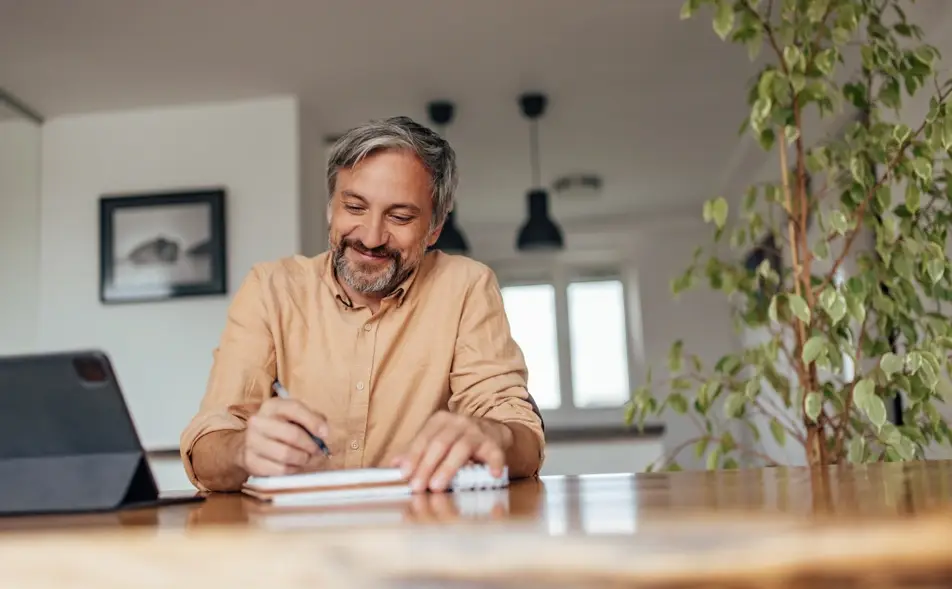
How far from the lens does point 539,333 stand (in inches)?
315

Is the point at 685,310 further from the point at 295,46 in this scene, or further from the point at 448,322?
the point at 448,322

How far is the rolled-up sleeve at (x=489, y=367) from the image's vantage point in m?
1.51

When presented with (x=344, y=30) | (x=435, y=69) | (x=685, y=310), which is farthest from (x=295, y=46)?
(x=685, y=310)

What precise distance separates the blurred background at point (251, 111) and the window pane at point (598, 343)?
8.79ft

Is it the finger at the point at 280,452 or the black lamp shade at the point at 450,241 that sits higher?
the black lamp shade at the point at 450,241

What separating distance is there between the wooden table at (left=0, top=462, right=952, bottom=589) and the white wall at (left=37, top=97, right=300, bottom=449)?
145 inches

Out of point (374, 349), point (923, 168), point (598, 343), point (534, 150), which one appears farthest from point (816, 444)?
point (598, 343)

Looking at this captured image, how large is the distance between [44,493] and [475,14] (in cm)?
303

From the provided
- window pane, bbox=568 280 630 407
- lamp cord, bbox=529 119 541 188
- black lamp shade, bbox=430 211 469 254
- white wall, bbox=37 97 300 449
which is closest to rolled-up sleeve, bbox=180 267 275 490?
white wall, bbox=37 97 300 449

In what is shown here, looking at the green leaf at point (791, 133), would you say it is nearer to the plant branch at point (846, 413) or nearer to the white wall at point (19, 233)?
the plant branch at point (846, 413)

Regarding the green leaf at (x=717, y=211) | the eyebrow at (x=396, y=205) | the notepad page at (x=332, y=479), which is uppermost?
the green leaf at (x=717, y=211)

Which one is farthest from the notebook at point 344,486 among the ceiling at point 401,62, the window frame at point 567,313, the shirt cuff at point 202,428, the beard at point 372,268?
the window frame at point 567,313

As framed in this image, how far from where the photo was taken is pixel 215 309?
414 centimetres

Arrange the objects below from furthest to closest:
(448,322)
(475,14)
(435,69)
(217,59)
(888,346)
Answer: (435,69) < (217,59) < (475,14) < (888,346) < (448,322)
